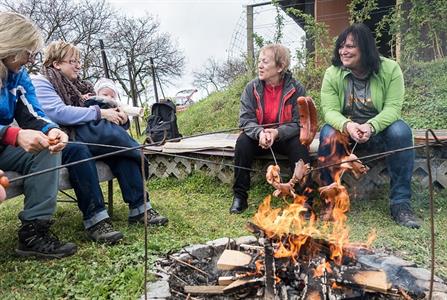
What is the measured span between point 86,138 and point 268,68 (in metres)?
1.76

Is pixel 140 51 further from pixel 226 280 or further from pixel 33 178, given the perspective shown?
pixel 226 280

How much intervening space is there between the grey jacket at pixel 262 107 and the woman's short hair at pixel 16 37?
6.24ft

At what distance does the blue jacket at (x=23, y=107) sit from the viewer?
9.19ft

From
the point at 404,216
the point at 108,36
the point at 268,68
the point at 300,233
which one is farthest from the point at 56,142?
the point at 108,36

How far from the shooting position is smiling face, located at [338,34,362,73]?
11.9 feet

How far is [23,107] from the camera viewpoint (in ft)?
9.50

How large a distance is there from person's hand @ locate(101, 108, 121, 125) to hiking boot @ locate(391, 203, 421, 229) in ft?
7.93

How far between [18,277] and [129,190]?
1.12m

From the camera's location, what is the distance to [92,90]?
3.87m

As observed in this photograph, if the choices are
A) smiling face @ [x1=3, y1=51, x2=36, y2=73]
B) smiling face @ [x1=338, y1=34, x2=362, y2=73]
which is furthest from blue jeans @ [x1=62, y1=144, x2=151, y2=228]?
smiling face @ [x1=338, y1=34, x2=362, y2=73]

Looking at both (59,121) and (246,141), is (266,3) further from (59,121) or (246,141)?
(59,121)

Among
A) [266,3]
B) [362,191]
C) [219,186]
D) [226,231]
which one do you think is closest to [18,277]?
[226,231]

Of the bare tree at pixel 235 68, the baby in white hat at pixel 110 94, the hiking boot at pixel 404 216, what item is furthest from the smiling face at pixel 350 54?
the bare tree at pixel 235 68

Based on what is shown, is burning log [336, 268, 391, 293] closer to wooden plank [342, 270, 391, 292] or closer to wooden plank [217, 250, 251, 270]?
wooden plank [342, 270, 391, 292]
